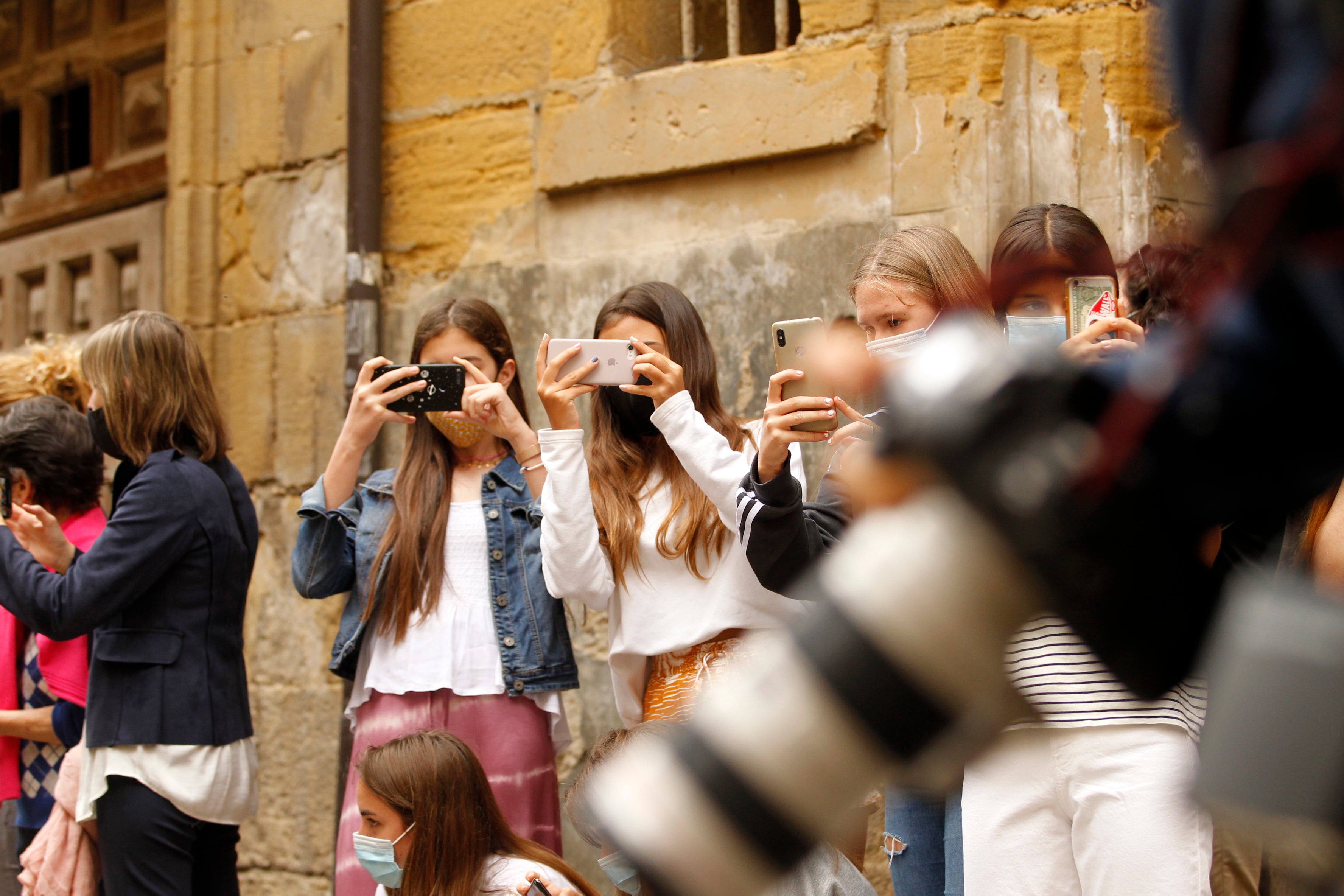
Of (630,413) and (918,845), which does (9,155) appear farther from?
(918,845)

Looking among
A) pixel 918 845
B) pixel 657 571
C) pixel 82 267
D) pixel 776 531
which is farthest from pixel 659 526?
pixel 82 267

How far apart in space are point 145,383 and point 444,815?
130cm

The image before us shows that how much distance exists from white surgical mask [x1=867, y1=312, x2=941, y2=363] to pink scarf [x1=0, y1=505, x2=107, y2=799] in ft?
6.63

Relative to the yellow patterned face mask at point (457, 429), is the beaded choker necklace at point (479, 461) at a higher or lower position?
lower

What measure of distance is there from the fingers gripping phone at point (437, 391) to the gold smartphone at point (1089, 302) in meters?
1.42

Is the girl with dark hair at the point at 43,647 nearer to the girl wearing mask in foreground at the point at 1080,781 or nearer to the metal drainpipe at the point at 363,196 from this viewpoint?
the metal drainpipe at the point at 363,196

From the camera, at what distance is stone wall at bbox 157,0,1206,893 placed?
3.38 m

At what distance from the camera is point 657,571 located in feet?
8.83

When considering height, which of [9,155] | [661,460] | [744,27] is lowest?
[661,460]

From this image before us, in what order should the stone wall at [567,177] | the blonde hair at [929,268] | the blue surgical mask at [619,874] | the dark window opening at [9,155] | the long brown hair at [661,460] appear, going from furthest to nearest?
the dark window opening at [9,155]
the stone wall at [567,177]
the long brown hair at [661,460]
the blonde hair at [929,268]
the blue surgical mask at [619,874]

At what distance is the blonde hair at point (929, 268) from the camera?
8.03 feet

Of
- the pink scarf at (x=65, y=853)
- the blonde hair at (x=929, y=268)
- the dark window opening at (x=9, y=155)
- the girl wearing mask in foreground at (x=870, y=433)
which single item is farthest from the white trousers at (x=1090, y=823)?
the dark window opening at (x=9, y=155)

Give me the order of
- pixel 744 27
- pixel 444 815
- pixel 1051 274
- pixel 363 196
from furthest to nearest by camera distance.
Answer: pixel 363 196
pixel 744 27
pixel 444 815
pixel 1051 274

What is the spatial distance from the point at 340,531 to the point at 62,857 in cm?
97
